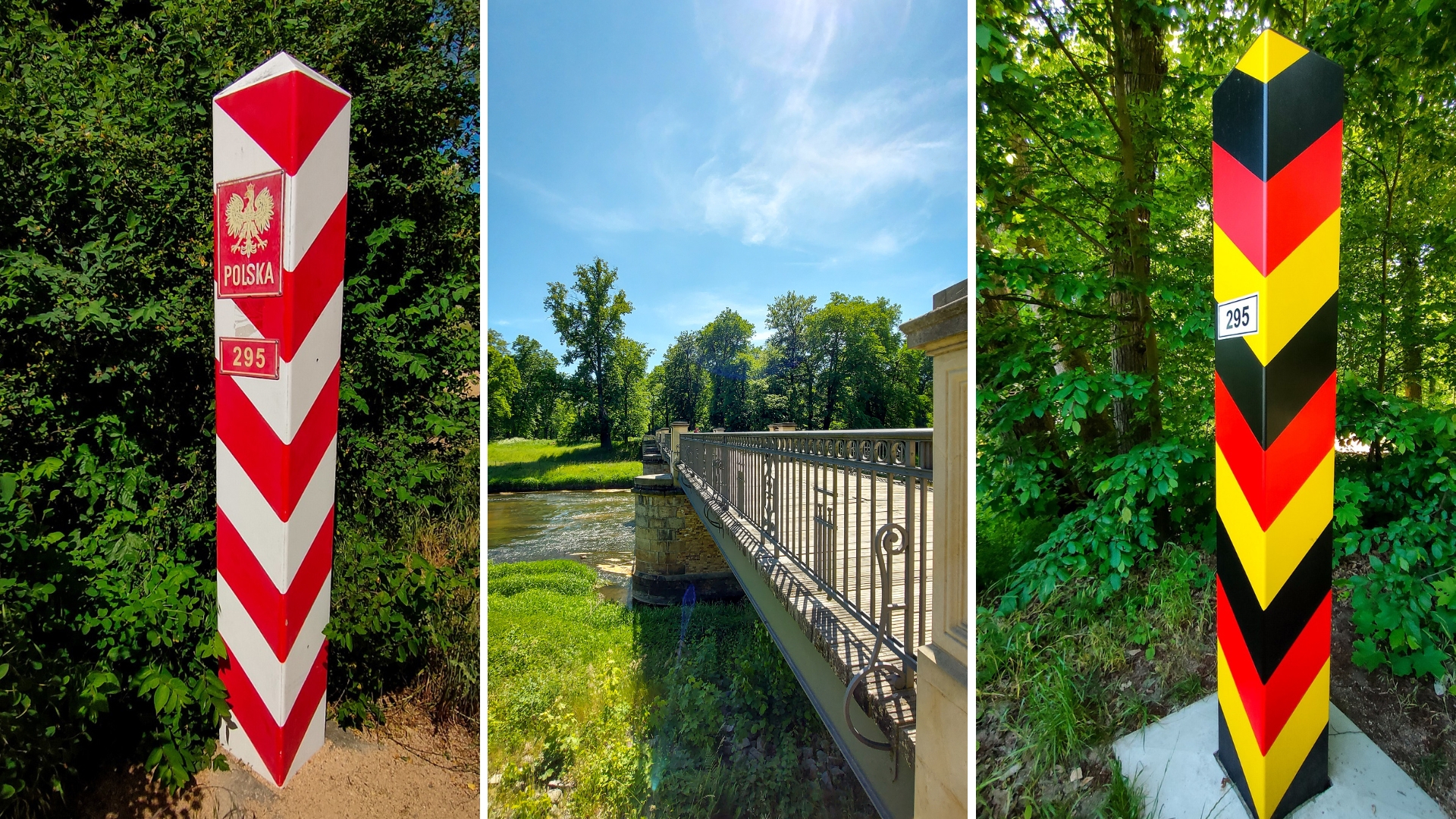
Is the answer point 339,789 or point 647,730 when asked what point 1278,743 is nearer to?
point 339,789

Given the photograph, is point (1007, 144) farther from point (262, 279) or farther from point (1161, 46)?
point (262, 279)

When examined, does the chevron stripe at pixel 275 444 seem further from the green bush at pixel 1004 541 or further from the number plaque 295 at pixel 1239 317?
the green bush at pixel 1004 541

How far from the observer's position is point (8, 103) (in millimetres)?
2145

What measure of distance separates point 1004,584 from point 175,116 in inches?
168

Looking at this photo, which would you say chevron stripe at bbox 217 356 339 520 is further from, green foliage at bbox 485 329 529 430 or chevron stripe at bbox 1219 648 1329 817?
green foliage at bbox 485 329 529 430

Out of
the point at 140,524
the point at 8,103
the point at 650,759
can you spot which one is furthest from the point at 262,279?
the point at 650,759

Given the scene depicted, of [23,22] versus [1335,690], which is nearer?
[1335,690]

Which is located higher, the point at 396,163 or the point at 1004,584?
the point at 396,163

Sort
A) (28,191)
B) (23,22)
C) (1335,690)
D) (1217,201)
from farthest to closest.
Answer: (23,22), (28,191), (1335,690), (1217,201)

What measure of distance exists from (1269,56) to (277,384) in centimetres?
256

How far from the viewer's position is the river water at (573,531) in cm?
1232

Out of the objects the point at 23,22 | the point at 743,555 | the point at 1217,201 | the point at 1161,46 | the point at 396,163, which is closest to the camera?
the point at 1217,201

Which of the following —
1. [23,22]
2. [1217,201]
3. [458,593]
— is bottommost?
[458,593]

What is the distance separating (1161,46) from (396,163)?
383 centimetres
